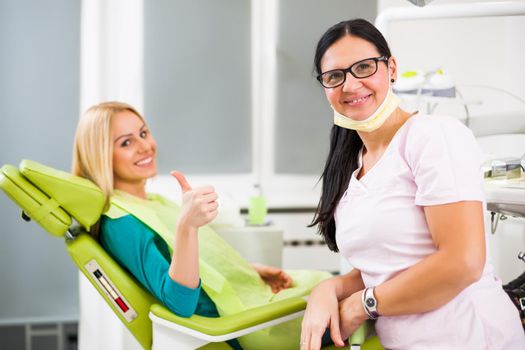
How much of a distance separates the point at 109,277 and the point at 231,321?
34 centimetres

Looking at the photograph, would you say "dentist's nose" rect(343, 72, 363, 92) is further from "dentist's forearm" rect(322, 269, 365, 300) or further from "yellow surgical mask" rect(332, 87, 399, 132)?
"dentist's forearm" rect(322, 269, 365, 300)

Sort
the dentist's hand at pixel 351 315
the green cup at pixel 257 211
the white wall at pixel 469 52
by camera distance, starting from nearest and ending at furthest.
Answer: the dentist's hand at pixel 351 315
the green cup at pixel 257 211
the white wall at pixel 469 52

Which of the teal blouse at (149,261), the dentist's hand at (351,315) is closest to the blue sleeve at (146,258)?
the teal blouse at (149,261)

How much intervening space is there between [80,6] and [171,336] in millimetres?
1909

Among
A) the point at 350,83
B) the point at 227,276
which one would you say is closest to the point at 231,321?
the point at 227,276

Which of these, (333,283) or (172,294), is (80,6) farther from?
(333,283)

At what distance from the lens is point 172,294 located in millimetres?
1296

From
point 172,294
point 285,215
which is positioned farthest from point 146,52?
point 172,294

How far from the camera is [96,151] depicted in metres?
1.56

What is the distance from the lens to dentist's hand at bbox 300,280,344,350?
3.50 feet

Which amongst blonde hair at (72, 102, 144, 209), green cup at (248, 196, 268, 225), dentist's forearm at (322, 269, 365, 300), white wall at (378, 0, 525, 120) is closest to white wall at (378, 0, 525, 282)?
white wall at (378, 0, 525, 120)

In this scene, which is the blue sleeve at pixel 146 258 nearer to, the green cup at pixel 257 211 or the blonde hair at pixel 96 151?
the blonde hair at pixel 96 151

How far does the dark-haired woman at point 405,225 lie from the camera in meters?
0.93

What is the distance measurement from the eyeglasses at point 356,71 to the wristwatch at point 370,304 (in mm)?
405
